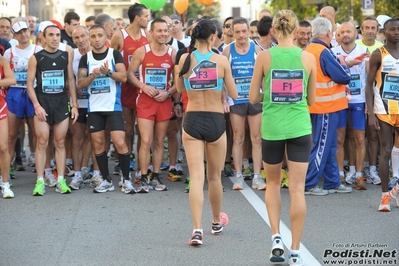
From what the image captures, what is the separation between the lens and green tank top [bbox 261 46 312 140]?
7402 millimetres

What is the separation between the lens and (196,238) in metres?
8.12

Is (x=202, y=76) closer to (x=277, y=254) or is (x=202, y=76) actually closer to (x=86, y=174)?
(x=277, y=254)

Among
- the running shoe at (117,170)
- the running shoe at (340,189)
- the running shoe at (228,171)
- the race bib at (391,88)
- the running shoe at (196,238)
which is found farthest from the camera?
the running shoe at (117,170)

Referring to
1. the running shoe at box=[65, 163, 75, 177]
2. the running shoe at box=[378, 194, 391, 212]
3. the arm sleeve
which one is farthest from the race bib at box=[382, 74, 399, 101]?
the running shoe at box=[65, 163, 75, 177]

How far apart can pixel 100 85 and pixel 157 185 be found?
1.49m

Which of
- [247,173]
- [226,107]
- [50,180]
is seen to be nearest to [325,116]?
[226,107]

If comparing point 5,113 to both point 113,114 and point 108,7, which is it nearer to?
point 113,114

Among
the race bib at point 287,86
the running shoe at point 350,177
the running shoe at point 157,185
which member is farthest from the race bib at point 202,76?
the running shoe at point 350,177

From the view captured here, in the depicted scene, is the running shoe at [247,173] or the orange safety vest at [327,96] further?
the running shoe at [247,173]

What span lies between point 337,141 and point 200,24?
13.1 feet

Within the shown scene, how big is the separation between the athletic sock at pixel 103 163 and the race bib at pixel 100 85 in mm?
816

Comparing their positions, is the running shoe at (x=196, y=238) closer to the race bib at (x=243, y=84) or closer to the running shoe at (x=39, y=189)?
the running shoe at (x=39, y=189)

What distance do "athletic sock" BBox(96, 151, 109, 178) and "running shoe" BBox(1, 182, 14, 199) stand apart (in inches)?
47.0

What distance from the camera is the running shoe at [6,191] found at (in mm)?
11180
